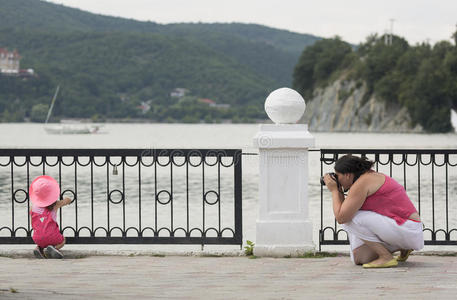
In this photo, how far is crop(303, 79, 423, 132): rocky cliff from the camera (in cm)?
10194

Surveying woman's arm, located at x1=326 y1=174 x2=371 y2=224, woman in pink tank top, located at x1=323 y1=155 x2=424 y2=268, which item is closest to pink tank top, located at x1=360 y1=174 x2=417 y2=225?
woman in pink tank top, located at x1=323 y1=155 x2=424 y2=268

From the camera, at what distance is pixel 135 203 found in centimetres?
2052

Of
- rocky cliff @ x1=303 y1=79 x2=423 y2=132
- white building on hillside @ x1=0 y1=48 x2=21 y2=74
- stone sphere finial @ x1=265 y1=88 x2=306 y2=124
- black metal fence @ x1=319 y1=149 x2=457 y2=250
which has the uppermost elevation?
white building on hillside @ x1=0 y1=48 x2=21 y2=74

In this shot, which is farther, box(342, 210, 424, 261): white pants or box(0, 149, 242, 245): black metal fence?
box(0, 149, 242, 245): black metal fence

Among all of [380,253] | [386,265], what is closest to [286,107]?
[380,253]

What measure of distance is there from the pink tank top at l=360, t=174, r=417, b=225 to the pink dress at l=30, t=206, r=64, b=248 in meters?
3.30

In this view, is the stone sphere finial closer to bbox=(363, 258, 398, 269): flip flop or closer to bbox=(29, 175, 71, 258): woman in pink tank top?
bbox=(363, 258, 398, 269): flip flop

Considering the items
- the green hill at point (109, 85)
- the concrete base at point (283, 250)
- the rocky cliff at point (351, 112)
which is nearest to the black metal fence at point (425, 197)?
the concrete base at point (283, 250)

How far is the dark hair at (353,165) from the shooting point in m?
6.96

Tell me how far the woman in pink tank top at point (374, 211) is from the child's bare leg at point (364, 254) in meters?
0.02

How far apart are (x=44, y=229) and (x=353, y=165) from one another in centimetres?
337

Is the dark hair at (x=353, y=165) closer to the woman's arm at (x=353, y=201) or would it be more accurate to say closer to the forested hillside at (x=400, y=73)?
the woman's arm at (x=353, y=201)

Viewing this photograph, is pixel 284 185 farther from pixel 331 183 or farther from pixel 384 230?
pixel 384 230

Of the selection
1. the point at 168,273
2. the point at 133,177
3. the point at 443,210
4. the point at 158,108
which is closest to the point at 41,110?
the point at 158,108
